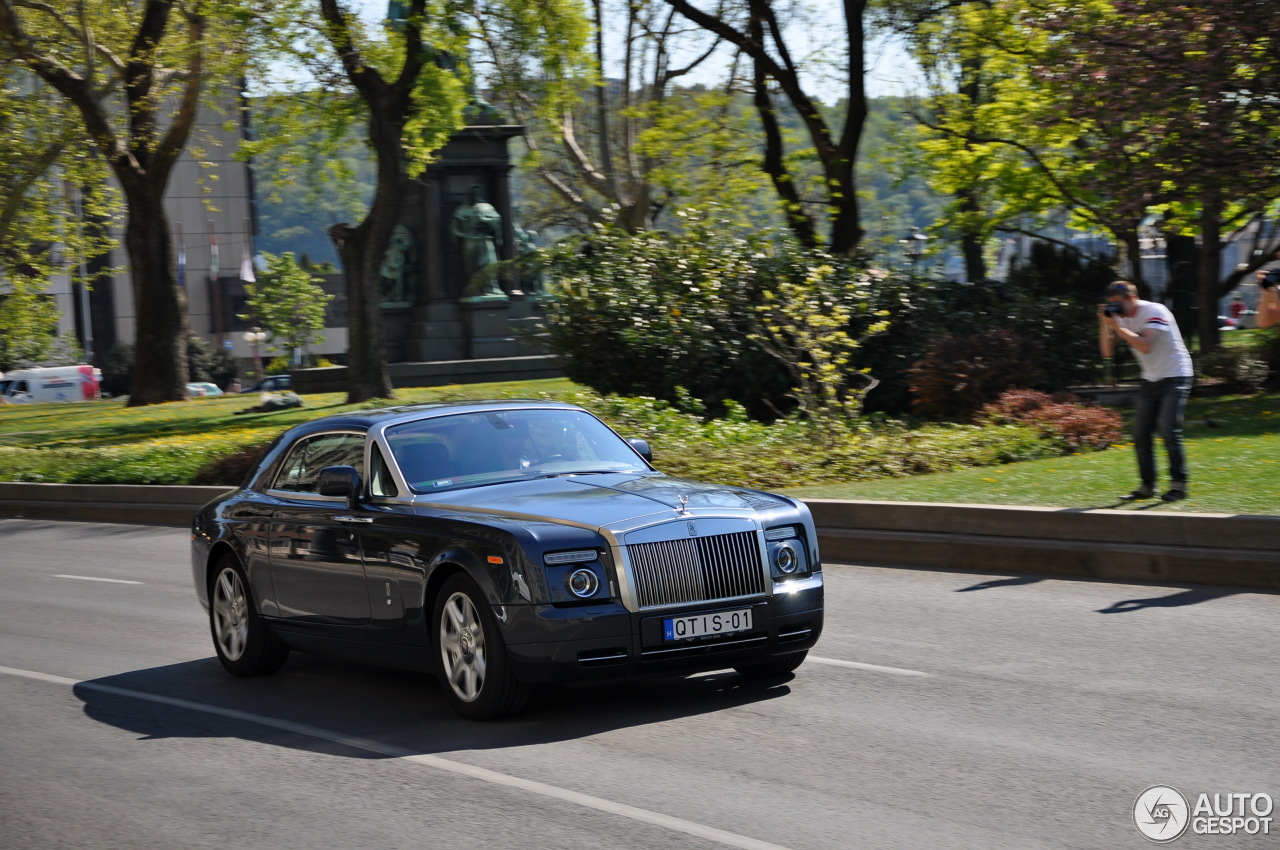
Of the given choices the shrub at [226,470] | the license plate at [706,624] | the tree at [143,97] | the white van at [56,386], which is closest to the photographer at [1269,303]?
the license plate at [706,624]

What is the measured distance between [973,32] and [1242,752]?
26.1m

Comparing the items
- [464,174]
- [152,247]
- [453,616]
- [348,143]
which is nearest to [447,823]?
[453,616]

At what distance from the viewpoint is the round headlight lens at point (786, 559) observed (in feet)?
25.1

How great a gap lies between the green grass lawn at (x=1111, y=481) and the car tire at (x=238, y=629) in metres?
6.71

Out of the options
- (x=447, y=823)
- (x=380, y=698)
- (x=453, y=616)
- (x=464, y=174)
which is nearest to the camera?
(x=447, y=823)

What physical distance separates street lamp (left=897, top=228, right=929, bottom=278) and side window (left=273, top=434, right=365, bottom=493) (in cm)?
1750

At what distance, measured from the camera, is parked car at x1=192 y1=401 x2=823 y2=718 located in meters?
7.15

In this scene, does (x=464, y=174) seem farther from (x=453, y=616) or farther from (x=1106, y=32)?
(x=453, y=616)

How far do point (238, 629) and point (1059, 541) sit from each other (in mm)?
6150

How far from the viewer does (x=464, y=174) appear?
137 ft

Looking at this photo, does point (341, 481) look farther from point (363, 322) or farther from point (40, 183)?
point (40, 183)

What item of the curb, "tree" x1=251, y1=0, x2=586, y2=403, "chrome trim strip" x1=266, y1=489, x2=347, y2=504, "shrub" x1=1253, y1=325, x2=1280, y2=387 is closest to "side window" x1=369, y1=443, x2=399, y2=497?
"chrome trim strip" x1=266, y1=489, x2=347, y2=504

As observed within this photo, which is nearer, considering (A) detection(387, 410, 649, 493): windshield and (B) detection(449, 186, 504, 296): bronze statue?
(A) detection(387, 410, 649, 493): windshield

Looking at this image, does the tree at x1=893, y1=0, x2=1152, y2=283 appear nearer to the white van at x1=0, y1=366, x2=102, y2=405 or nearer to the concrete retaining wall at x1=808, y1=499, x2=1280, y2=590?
the concrete retaining wall at x1=808, y1=499, x2=1280, y2=590
